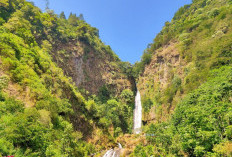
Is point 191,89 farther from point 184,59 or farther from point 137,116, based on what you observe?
point 137,116

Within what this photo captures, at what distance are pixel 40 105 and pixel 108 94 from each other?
32.0 m

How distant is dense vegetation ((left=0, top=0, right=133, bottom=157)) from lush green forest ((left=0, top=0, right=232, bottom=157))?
0.09 metres

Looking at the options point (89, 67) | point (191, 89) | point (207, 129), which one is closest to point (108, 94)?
point (89, 67)

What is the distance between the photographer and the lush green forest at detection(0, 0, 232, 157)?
1186 cm

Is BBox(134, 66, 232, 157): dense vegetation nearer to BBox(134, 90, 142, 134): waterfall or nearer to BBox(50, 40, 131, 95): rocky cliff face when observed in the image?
BBox(134, 90, 142, 134): waterfall

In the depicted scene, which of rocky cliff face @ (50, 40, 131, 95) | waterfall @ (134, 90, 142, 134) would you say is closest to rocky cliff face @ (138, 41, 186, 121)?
waterfall @ (134, 90, 142, 134)

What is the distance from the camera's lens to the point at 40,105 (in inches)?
656

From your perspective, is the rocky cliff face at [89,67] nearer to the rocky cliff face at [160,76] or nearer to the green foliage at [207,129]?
the rocky cliff face at [160,76]

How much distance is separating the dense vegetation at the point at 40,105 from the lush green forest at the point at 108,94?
0.30 ft

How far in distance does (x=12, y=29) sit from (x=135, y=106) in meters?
39.7

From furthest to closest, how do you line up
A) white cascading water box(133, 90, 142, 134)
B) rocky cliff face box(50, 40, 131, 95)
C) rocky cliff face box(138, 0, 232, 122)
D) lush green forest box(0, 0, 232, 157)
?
1. rocky cliff face box(50, 40, 131, 95)
2. white cascading water box(133, 90, 142, 134)
3. rocky cliff face box(138, 0, 232, 122)
4. lush green forest box(0, 0, 232, 157)

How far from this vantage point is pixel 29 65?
69.7 ft

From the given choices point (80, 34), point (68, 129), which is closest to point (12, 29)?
point (68, 129)

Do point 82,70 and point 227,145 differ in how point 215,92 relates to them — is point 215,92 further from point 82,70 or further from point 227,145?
point 82,70
